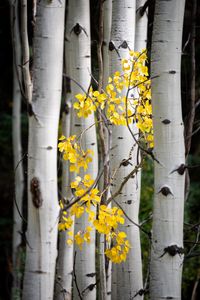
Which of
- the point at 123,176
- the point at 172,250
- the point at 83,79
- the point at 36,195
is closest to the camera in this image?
the point at 36,195

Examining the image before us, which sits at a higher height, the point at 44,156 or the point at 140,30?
the point at 140,30

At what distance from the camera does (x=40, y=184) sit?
154 centimetres

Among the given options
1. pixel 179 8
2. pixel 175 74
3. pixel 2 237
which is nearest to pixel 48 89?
pixel 175 74

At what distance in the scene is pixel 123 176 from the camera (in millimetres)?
2252

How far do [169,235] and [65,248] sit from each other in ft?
5.10

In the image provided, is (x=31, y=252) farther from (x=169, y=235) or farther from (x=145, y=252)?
(x=145, y=252)

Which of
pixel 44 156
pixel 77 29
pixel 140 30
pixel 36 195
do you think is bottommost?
pixel 36 195

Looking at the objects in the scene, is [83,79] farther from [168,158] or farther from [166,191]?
[166,191]

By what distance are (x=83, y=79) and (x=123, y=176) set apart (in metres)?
0.67

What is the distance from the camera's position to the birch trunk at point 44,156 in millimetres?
1538

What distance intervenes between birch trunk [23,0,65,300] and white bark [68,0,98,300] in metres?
0.73

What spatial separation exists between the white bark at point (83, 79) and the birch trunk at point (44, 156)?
725mm

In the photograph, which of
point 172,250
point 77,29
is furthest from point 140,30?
point 172,250

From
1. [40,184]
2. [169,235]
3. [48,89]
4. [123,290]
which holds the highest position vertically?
[48,89]
